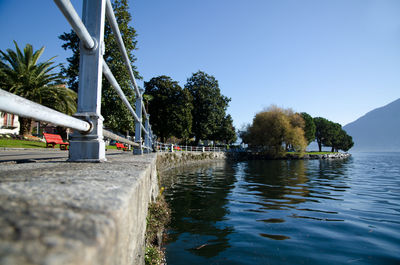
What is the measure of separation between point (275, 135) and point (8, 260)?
44.2 meters

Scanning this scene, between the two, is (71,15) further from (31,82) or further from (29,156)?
(31,82)

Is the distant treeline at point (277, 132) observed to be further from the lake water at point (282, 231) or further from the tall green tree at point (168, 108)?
the lake water at point (282, 231)

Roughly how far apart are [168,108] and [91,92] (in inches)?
1295

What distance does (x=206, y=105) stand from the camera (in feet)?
135

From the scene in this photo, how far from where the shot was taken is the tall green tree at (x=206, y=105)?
40.6 metres

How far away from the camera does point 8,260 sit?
350 millimetres

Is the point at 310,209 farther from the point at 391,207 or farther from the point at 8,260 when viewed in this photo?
the point at 8,260

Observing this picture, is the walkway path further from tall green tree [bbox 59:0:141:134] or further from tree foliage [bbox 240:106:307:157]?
tree foliage [bbox 240:106:307:157]

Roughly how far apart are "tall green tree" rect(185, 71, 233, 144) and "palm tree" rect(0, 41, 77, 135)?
83.1 feet

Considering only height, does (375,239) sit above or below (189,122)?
below

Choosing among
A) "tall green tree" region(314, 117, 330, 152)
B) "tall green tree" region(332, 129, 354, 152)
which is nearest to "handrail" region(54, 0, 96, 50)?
"tall green tree" region(314, 117, 330, 152)

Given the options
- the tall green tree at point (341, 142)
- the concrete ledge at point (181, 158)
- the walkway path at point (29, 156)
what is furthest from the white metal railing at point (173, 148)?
the tall green tree at point (341, 142)

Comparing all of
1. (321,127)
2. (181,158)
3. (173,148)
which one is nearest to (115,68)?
(181,158)

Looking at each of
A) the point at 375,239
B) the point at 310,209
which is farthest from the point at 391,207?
the point at 375,239
